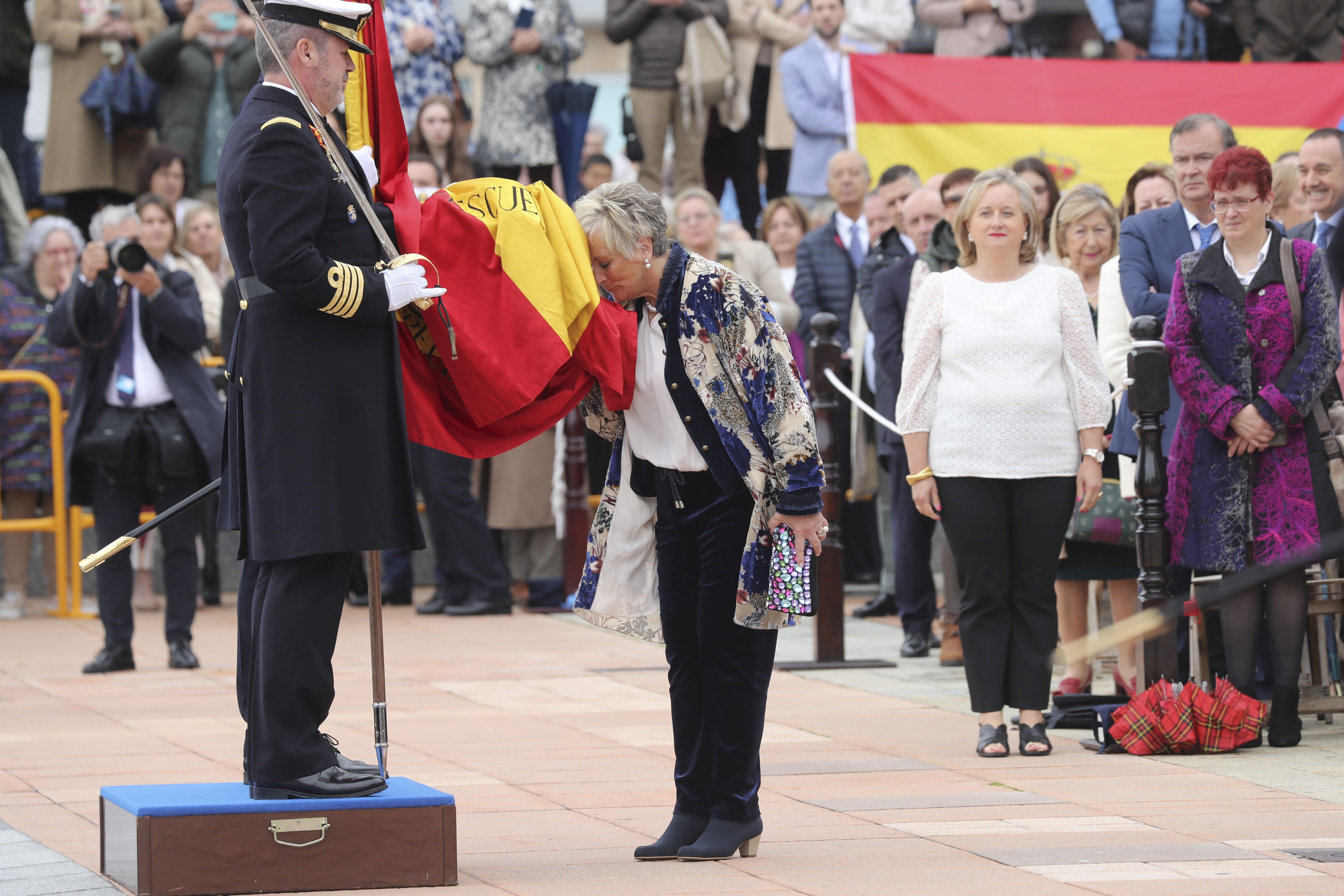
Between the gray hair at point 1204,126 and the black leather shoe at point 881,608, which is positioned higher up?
the gray hair at point 1204,126

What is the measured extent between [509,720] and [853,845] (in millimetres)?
2575

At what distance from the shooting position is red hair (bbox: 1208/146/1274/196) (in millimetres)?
6652

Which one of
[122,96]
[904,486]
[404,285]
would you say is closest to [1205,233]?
[904,486]

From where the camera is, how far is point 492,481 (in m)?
11.2

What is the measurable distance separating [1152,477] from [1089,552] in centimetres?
86

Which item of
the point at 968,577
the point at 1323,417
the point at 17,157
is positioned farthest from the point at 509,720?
the point at 17,157

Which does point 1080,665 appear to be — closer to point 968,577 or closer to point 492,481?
point 968,577

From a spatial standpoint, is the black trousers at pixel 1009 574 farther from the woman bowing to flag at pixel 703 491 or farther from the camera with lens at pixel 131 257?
the camera with lens at pixel 131 257

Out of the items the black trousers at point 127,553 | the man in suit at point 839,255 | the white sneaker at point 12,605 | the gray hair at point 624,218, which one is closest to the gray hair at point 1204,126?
the man in suit at point 839,255

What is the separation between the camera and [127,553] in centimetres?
888

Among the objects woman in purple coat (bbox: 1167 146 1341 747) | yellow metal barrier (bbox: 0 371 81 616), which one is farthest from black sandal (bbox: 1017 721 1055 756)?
yellow metal barrier (bbox: 0 371 81 616)

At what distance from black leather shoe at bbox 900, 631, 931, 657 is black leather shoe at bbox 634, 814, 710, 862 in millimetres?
4075

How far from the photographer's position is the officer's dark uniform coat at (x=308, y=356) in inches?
175

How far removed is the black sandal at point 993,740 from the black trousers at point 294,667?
2.63 metres
